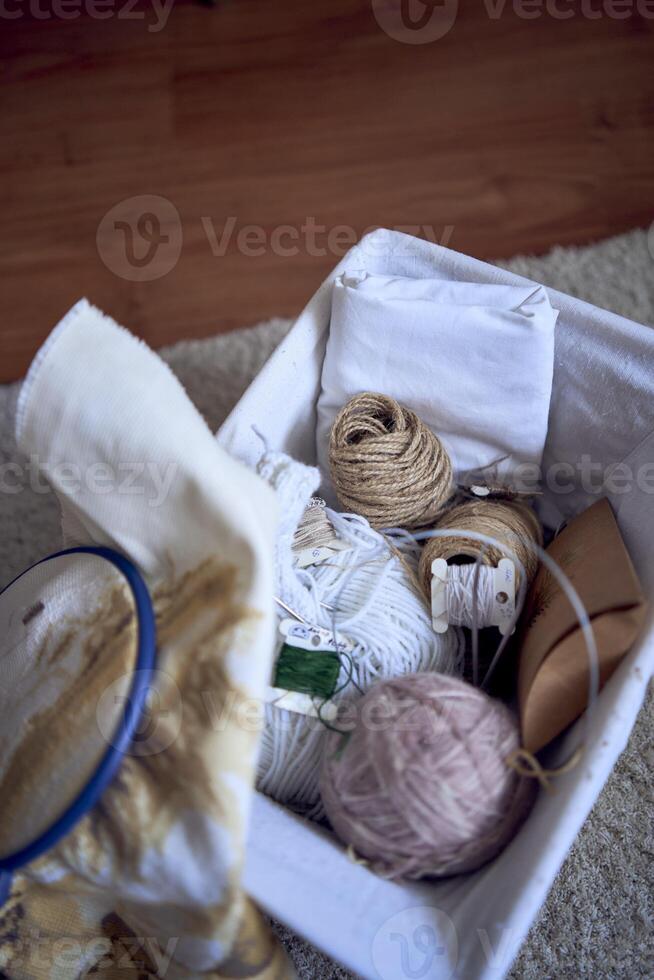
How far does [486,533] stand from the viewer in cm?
72

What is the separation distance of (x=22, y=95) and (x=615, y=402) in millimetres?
1274

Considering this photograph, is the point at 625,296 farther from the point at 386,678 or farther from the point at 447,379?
the point at 386,678

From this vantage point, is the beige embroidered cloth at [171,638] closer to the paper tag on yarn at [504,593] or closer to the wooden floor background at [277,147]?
the paper tag on yarn at [504,593]

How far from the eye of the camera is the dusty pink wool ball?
0.57 metres

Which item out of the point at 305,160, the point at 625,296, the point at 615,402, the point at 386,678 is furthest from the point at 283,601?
the point at 305,160

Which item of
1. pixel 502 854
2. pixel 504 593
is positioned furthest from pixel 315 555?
pixel 502 854

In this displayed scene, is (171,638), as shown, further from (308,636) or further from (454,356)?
(454,356)

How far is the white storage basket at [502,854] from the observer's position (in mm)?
543

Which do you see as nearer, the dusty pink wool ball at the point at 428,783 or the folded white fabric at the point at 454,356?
the dusty pink wool ball at the point at 428,783

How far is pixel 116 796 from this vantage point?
0.54 meters

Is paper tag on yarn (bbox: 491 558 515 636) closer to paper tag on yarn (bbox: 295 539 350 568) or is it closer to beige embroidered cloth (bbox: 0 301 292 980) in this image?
paper tag on yarn (bbox: 295 539 350 568)

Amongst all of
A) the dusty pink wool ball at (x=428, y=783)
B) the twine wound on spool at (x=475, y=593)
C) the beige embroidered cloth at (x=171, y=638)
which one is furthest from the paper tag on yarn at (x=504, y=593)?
the beige embroidered cloth at (x=171, y=638)

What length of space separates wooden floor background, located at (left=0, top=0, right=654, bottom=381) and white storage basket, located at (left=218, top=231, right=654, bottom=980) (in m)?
0.58

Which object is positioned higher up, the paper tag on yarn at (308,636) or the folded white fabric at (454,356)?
the folded white fabric at (454,356)
